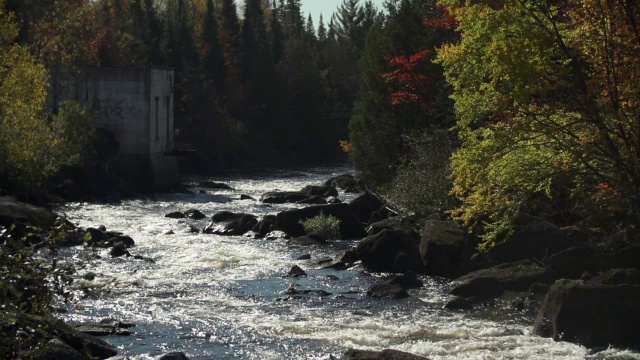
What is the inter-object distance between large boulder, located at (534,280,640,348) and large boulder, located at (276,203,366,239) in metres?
18.3

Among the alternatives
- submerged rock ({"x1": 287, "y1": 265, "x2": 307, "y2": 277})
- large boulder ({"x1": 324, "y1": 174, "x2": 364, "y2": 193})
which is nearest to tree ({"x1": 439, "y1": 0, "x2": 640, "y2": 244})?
submerged rock ({"x1": 287, "y1": 265, "x2": 307, "y2": 277})

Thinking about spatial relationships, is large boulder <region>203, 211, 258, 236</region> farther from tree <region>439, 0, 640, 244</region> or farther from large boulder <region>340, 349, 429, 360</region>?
large boulder <region>340, 349, 429, 360</region>

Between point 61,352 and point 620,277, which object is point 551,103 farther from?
point 61,352

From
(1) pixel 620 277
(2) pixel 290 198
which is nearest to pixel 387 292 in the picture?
(1) pixel 620 277

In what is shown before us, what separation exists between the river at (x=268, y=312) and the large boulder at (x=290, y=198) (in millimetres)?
14353

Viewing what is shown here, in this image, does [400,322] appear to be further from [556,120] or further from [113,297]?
[113,297]

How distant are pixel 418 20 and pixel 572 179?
86.6 ft

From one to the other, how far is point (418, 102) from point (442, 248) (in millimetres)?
17289

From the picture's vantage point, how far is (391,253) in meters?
31.1

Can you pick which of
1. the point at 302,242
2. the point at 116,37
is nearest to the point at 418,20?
the point at 302,242

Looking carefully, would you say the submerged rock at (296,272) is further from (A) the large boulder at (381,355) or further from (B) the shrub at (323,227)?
(A) the large boulder at (381,355)

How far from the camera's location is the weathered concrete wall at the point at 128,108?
191ft

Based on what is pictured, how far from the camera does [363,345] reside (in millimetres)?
20922

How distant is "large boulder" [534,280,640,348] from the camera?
20.5 meters
